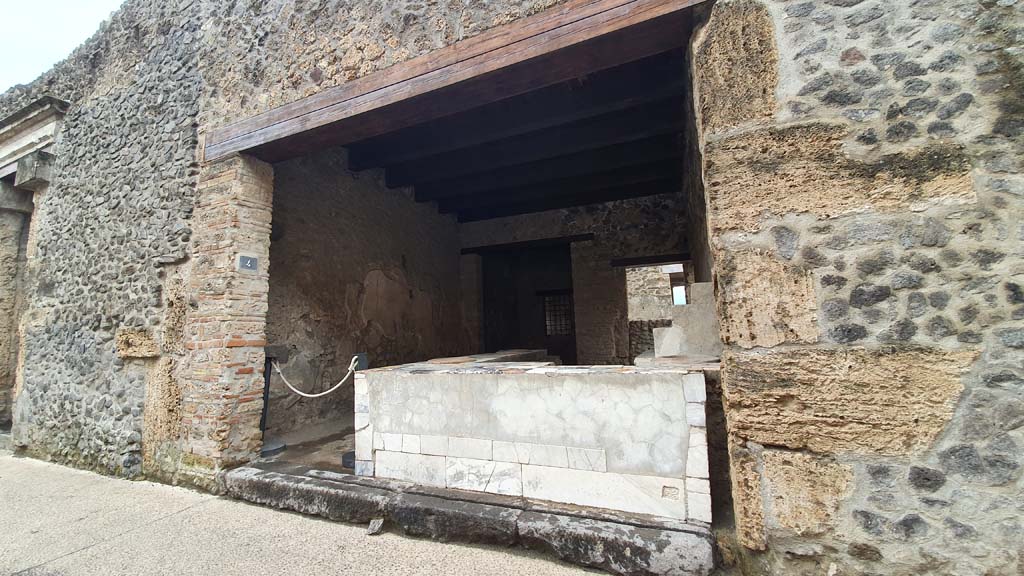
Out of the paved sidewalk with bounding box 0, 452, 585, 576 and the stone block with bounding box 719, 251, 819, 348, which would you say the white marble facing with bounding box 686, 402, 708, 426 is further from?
the paved sidewalk with bounding box 0, 452, 585, 576

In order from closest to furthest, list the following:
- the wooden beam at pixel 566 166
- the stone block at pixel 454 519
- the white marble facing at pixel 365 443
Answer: the stone block at pixel 454 519
the white marble facing at pixel 365 443
the wooden beam at pixel 566 166

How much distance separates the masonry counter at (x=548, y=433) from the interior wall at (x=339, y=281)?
1879 mm

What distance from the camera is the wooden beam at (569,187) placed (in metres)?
5.55

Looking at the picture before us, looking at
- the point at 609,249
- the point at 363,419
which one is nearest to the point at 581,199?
the point at 609,249

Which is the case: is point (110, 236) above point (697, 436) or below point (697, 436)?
above

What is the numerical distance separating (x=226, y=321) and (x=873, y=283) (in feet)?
12.9

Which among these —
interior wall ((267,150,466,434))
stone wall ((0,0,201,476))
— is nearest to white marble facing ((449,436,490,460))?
interior wall ((267,150,466,434))

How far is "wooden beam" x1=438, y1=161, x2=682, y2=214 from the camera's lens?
5551mm

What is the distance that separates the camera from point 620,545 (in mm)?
1922

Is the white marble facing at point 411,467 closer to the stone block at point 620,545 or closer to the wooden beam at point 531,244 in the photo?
the stone block at point 620,545

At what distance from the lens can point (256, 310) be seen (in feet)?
11.3

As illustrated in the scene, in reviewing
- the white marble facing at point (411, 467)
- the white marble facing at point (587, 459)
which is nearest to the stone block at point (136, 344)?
the white marble facing at point (411, 467)

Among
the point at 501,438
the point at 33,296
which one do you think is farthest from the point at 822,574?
the point at 33,296

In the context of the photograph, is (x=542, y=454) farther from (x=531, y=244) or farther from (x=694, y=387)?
(x=531, y=244)
